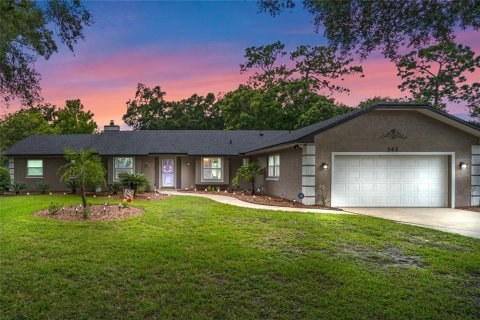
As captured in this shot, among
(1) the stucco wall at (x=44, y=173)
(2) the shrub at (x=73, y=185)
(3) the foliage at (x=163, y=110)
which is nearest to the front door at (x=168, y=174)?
(2) the shrub at (x=73, y=185)

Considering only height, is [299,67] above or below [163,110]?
above

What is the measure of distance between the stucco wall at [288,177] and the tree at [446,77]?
21.7m

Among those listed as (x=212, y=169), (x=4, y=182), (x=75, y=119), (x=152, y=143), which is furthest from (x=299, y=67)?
(x=4, y=182)

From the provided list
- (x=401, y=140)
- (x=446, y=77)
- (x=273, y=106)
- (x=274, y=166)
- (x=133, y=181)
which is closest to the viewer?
(x=401, y=140)

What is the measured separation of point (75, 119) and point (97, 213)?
1361 inches

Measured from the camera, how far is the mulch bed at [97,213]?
30.7 ft

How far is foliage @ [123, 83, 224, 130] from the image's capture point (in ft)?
156

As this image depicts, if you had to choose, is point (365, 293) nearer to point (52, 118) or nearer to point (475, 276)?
point (475, 276)

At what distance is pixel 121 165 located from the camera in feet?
65.9

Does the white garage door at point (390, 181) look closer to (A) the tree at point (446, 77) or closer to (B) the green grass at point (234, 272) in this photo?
(B) the green grass at point (234, 272)

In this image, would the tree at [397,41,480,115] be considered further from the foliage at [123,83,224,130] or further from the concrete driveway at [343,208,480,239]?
the foliage at [123,83,224,130]

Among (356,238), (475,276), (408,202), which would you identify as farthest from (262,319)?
(408,202)

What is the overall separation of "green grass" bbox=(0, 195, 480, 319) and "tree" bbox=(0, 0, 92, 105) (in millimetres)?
3876

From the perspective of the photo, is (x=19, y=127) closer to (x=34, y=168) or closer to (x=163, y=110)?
(x=34, y=168)
